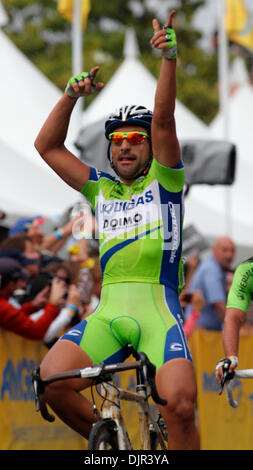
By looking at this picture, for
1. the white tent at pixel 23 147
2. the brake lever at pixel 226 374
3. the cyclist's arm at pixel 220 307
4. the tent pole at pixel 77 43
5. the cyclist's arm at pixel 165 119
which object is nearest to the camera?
the brake lever at pixel 226 374

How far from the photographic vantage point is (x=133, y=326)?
18.7 feet

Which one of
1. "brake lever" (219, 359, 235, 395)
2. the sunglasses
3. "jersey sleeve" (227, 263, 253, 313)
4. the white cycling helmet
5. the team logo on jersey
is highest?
the white cycling helmet

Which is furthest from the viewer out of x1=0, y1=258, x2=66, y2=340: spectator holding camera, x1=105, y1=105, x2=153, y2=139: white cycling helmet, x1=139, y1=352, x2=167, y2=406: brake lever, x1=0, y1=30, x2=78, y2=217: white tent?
x1=0, y1=30, x2=78, y2=217: white tent

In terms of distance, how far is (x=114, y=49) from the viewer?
166 ft

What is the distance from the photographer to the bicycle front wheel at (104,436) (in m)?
4.86

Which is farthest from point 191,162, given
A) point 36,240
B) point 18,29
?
point 18,29

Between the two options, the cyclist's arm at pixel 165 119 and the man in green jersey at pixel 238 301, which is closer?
the cyclist's arm at pixel 165 119

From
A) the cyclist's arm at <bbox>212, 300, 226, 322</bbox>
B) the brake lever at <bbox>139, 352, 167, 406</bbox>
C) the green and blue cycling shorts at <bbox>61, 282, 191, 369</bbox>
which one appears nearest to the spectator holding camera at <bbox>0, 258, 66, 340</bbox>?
the green and blue cycling shorts at <bbox>61, 282, 191, 369</bbox>

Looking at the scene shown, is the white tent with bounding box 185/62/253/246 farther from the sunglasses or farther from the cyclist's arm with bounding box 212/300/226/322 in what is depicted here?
the sunglasses

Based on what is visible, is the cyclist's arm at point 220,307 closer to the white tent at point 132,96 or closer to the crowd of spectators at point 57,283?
the crowd of spectators at point 57,283

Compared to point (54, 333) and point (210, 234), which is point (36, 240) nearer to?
point (54, 333)

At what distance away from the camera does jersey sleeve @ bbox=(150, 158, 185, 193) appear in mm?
5879

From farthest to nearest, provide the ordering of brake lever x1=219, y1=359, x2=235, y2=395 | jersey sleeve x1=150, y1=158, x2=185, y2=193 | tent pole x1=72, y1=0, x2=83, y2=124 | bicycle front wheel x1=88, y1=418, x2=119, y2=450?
1. tent pole x1=72, y1=0, x2=83, y2=124
2. jersey sleeve x1=150, y1=158, x2=185, y2=193
3. brake lever x1=219, y1=359, x2=235, y2=395
4. bicycle front wheel x1=88, y1=418, x2=119, y2=450

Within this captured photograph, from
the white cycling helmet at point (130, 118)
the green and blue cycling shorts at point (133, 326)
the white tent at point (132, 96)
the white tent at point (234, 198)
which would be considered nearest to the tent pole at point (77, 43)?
the white tent at point (234, 198)
